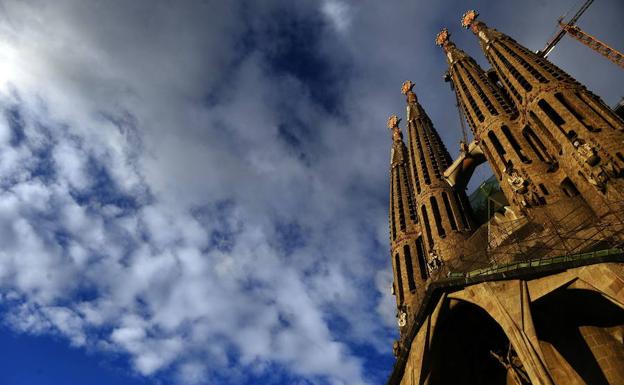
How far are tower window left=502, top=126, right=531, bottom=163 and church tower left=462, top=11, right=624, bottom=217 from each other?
96cm

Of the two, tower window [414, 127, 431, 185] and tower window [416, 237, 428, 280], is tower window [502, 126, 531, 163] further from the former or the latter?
tower window [416, 237, 428, 280]

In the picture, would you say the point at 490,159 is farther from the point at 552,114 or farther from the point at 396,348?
the point at 396,348

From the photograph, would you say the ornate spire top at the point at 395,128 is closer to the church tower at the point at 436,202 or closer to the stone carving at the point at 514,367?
the church tower at the point at 436,202

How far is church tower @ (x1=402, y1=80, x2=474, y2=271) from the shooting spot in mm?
26391

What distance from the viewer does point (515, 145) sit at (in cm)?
2466

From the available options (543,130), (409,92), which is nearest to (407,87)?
(409,92)

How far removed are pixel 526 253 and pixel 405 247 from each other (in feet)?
51.3

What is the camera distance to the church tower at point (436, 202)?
2639 cm

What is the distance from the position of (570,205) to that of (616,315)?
16.1 feet

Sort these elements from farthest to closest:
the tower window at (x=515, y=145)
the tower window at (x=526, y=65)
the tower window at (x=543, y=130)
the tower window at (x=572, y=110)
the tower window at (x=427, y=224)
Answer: the tower window at (x=427, y=224) < the tower window at (x=526, y=65) < the tower window at (x=515, y=145) < the tower window at (x=543, y=130) < the tower window at (x=572, y=110)

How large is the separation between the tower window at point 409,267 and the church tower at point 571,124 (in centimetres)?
1177

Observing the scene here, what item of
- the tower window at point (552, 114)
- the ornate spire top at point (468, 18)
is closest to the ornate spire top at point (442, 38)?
the ornate spire top at point (468, 18)

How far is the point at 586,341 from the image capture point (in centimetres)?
1553

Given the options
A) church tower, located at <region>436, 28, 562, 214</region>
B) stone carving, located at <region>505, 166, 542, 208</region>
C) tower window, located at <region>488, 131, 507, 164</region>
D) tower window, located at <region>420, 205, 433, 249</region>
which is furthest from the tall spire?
tower window, located at <region>488, 131, 507, 164</region>
